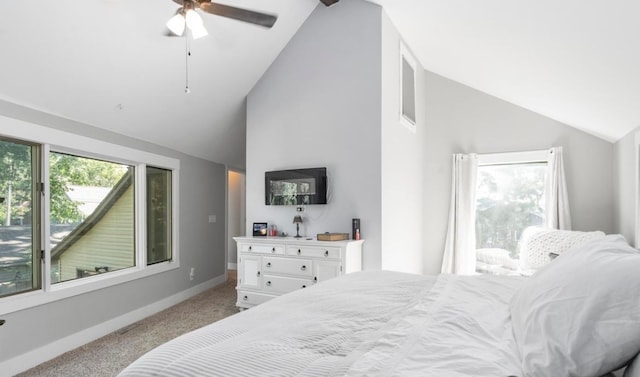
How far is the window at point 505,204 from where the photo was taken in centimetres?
409

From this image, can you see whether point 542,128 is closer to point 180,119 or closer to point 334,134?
point 334,134

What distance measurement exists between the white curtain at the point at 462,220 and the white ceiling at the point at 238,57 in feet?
3.16

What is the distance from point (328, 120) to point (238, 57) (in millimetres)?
1133

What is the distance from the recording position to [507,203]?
4.26 m

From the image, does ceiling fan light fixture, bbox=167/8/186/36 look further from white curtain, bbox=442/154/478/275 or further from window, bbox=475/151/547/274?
window, bbox=475/151/547/274

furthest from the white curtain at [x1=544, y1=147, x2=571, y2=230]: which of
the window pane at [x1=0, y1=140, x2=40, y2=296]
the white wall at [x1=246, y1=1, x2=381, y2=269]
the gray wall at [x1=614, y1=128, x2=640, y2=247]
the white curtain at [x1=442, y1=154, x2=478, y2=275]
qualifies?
the window pane at [x1=0, y1=140, x2=40, y2=296]

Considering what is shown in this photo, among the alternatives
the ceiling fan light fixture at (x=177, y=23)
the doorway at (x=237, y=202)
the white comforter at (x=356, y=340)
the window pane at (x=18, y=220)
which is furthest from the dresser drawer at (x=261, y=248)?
the doorway at (x=237, y=202)

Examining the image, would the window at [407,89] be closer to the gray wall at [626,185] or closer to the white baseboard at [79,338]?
the gray wall at [626,185]

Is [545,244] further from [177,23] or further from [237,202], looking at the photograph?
[237,202]

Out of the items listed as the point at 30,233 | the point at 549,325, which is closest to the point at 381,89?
the point at 549,325

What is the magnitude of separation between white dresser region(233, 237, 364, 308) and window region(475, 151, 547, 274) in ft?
6.50

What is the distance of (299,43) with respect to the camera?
3816 mm

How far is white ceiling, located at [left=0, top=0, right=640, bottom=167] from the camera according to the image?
2.09 m

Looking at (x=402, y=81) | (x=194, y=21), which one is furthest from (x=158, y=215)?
(x=402, y=81)
